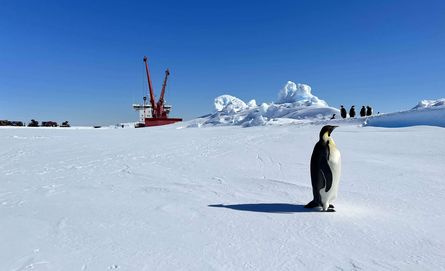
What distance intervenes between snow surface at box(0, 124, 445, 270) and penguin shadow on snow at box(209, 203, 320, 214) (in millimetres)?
21

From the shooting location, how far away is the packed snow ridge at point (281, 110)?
130 ft

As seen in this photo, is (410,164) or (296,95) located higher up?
(296,95)

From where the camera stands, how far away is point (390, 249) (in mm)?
2371

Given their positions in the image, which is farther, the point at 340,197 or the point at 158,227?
the point at 340,197

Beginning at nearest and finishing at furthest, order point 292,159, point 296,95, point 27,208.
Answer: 1. point 27,208
2. point 292,159
3. point 296,95

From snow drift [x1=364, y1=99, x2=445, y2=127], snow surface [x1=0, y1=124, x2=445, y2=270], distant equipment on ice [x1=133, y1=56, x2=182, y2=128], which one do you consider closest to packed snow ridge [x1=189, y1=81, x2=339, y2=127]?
distant equipment on ice [x1=133, y1=56, x2=182, y2=128]

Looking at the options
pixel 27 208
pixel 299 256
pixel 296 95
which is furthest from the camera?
pixel 296 95

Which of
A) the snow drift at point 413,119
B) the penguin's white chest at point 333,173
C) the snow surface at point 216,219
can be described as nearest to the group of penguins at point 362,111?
the snow drift at point 413,119

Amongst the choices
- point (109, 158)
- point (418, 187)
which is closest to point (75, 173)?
point (109, 158)

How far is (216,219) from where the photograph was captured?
3051 millimetres

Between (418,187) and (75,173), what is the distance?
19.0 feet

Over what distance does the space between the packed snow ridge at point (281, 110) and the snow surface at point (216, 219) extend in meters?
22.6

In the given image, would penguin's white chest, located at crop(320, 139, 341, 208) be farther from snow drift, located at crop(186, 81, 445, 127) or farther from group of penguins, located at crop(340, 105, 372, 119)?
group of penguins, located at crop(340, 105, 372, 119)

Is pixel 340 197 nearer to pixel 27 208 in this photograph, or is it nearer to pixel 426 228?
pixel 426 228
